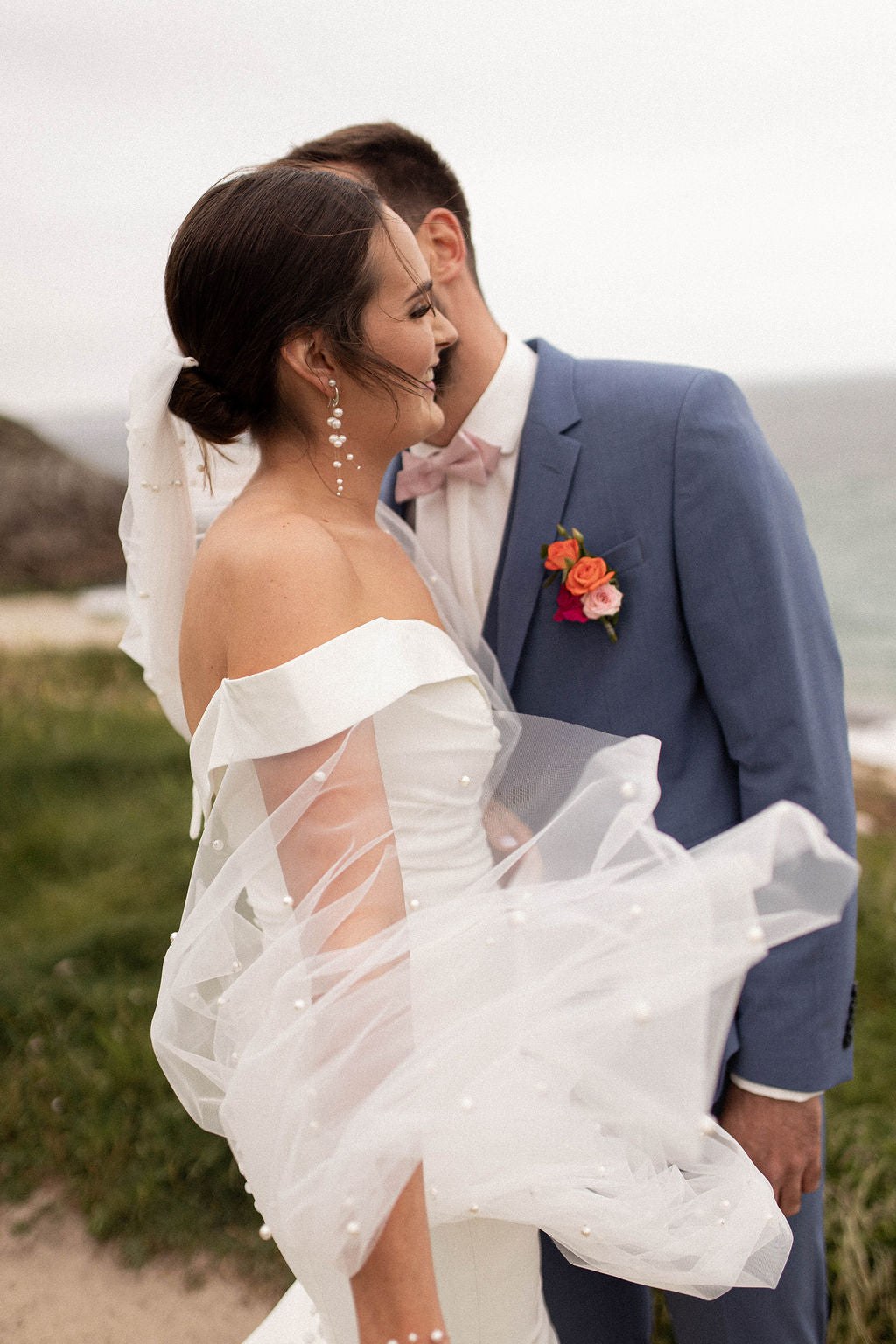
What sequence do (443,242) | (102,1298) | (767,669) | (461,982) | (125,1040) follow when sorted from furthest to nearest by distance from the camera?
(125,1040)
(102,1298)
(443,242)
(767,669)
(461,982)

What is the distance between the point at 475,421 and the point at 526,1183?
1.26 m

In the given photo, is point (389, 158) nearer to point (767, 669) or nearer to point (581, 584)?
point (581, 584)

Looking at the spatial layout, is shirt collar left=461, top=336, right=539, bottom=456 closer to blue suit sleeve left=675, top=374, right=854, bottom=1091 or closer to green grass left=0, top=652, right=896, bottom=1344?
blue suit sleeve left=675, top=374, right=854, bottom=1091

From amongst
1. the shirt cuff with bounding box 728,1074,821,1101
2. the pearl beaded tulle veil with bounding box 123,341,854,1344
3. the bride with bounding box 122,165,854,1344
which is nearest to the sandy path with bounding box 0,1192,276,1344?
the bride with bounding box 122,165,854,1344

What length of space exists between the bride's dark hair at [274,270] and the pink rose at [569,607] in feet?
1.46

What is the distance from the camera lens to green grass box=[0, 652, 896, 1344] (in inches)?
98.5

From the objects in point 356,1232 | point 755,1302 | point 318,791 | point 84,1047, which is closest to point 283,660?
point 318,791

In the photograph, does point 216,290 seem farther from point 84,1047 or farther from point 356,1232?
point 84,1047

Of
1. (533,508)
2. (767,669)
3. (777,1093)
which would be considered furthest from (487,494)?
(777,1093)

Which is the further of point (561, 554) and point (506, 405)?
point (506, 405)

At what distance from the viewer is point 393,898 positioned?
1196 mm

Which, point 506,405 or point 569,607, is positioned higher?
point 506,405

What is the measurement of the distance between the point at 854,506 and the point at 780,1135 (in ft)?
111

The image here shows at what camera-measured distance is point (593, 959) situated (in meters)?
1.04
